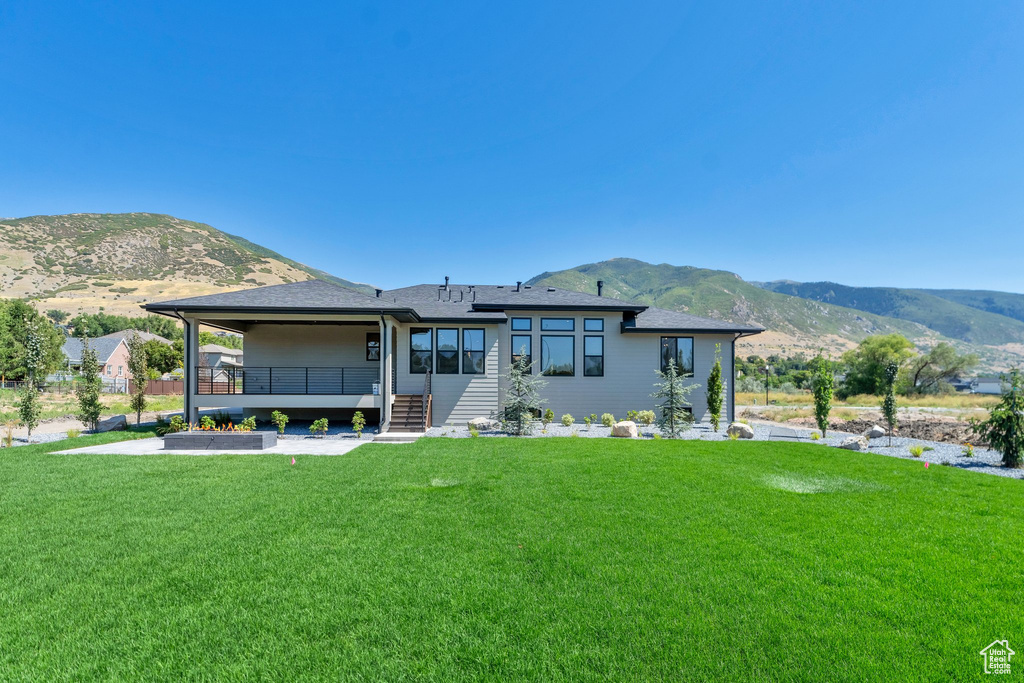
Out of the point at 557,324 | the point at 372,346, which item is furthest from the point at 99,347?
the point at 557,324

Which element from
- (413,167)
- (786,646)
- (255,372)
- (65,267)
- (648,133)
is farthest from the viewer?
(65,267)

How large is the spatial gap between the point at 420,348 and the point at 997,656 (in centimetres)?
1349

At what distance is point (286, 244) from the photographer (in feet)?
96.9

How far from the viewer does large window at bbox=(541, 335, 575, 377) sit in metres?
15.5

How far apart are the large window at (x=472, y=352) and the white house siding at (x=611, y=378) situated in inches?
47.2

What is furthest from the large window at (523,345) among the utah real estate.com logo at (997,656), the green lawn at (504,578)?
the utah real estate.com logo at (997,656)

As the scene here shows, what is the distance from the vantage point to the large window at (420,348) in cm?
1445

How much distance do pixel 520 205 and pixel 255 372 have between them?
18081 mm

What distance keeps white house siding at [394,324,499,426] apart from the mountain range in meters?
52.0

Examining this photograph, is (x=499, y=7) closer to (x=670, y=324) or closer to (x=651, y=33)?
(x=651, y=33)

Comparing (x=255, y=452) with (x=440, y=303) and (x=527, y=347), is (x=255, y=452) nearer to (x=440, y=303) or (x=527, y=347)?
(x=440, y=303)

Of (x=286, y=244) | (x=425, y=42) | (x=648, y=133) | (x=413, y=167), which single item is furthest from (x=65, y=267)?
(x=648, y=133)

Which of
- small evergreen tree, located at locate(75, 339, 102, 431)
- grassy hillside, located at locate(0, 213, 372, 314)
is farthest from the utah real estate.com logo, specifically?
grassy hillside, located at locate(0, 213, 372, 314)

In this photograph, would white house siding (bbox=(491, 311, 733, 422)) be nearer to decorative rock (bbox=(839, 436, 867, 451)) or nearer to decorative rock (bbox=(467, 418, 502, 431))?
decorative rock (bbox=(467, 418, 502, 431))
